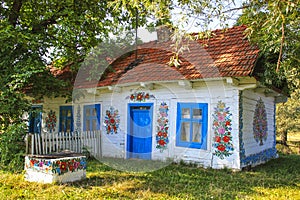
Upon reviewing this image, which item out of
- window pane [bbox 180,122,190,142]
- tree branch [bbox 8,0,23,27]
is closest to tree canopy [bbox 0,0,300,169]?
tree branch [bbox 8,0,23,27]

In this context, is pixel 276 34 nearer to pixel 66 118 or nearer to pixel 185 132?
pixel 185 132

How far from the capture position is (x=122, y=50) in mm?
12250

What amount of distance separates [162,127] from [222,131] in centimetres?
210

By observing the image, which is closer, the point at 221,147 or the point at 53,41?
the point at 221,147

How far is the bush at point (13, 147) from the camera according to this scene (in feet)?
27.0

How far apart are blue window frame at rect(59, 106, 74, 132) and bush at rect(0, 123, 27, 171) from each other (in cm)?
379

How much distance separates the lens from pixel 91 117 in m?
11.9

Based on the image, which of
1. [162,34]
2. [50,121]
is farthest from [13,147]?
[162,34]

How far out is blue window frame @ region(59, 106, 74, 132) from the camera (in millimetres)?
12766

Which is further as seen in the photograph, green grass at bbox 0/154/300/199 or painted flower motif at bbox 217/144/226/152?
painted flower motif at bbox 217/144/226/152

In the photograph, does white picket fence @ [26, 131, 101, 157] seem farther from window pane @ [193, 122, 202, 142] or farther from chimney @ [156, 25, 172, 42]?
chimney @ [156, 25, 172, 42]

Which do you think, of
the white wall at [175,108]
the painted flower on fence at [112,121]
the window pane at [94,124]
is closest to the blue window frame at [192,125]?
the white wall at [175,108]

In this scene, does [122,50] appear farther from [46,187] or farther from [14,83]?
[46,187]

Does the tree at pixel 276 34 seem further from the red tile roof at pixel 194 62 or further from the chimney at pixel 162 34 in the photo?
the chimney at pixel 162 34
